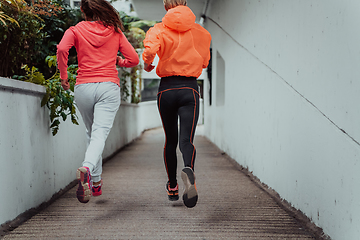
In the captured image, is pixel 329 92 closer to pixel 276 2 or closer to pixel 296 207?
pixel 296 207

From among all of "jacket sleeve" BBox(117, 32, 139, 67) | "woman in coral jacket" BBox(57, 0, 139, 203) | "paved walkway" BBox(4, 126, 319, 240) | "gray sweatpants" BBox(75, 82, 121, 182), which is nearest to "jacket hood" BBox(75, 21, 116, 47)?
"woman in coral jacket" BBox(57, 0, 139, 203)

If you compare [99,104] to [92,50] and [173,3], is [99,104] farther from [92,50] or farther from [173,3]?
[173,3]

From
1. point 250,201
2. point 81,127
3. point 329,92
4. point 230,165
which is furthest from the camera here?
point 230,165

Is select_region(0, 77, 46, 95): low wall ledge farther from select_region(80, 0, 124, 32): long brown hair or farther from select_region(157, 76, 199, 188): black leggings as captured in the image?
select_region(157, 76, 199, 188): black leggings

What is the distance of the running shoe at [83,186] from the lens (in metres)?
2.41

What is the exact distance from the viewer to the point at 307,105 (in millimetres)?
2607

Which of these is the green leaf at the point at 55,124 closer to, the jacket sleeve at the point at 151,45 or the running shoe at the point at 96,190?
the running shoe at the point at 96,190

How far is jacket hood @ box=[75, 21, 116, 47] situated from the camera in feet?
9.38

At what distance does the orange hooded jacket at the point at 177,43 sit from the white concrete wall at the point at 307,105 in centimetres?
87

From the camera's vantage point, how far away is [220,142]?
751cm

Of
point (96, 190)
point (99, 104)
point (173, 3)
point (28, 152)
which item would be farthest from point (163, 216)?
point (173, 3)

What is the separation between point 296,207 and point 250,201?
1.83 ft

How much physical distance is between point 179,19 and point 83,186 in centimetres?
149

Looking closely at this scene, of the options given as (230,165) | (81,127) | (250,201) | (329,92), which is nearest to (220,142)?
(230,165)
